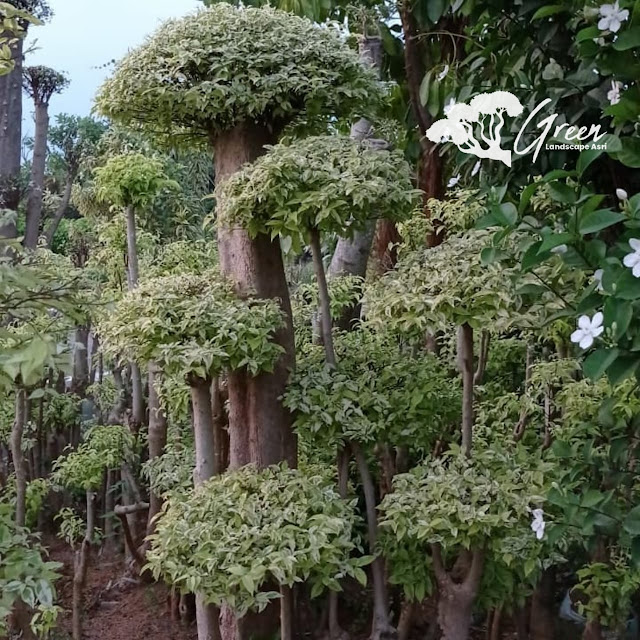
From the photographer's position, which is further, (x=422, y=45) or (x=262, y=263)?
(x=422, y=45)

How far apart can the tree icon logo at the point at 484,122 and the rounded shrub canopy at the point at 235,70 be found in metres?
0.51

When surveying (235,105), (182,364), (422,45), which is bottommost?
(182,364)

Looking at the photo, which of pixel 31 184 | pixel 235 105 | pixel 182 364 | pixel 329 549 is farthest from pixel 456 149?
pixel 31 184

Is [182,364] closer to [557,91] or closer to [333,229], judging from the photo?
[333,229]

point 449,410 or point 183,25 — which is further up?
point 183,25

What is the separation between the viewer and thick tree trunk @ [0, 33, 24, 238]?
2.22m

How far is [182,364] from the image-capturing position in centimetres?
158

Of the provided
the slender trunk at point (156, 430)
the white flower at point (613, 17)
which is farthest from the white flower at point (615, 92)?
the slender trunk at point (156, 430)

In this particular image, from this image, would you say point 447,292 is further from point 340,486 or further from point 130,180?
point 130,180

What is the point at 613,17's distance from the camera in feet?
2.88

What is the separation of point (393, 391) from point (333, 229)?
1.58ft

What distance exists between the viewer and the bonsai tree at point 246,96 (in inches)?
65.2

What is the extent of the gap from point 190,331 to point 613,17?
1082 mm

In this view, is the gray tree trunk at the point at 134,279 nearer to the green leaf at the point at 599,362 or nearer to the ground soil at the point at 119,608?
the ground soil at the point at 119,608
